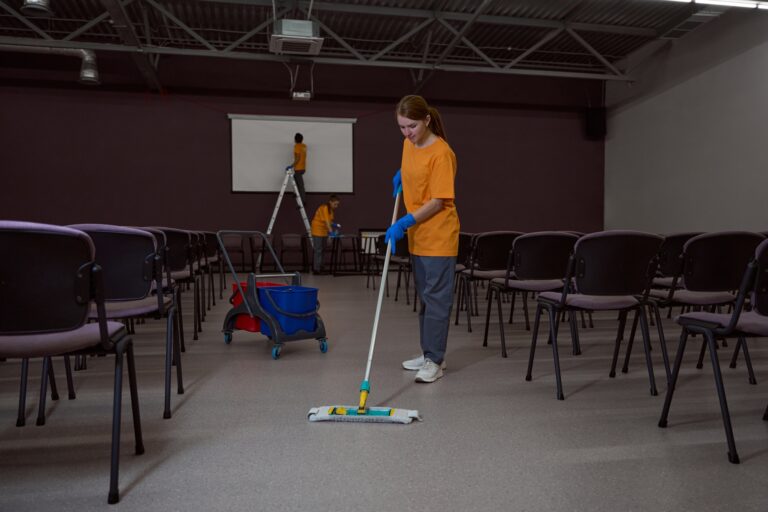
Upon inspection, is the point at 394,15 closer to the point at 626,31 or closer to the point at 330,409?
the point at 626,31

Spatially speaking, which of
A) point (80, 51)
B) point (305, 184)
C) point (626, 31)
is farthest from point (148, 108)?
point (626, 31)

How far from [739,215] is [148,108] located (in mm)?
9134

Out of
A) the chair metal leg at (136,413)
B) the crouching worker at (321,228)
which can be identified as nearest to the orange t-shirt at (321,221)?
the crouching worker at (321,228)

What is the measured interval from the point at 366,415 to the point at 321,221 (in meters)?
6.78

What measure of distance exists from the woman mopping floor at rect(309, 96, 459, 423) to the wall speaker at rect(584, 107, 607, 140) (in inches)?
351

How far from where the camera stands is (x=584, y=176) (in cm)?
1083

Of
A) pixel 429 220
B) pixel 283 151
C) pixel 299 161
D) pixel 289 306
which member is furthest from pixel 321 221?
pixel 429 220

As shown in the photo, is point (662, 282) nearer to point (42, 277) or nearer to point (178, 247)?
point (178, 247)

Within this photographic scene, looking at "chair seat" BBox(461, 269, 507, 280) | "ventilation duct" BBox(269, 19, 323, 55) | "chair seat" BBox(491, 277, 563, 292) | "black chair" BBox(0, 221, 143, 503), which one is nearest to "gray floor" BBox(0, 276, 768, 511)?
"black chair" BBox(0, 221, 143, 503)

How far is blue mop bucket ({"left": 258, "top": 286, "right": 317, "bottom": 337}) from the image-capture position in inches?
122

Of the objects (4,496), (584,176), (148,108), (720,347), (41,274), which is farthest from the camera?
(584,176)

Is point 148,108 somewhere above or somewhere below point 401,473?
above

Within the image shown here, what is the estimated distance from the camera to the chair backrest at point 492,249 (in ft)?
13.0

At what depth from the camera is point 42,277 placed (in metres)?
1.31
